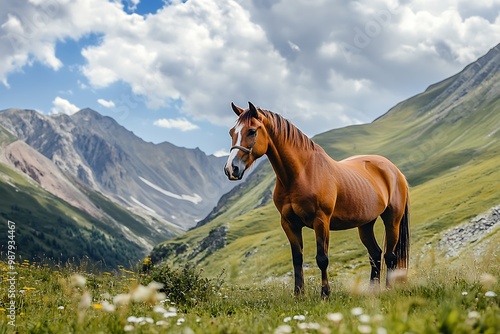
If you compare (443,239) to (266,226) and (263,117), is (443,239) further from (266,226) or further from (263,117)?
(266,226)

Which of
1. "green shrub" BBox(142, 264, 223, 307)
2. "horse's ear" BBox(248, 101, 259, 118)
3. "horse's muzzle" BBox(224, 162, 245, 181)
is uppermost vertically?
"horse's ear" BBox(248, 101, 259, 118)

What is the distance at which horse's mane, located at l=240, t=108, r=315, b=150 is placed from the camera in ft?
30.4

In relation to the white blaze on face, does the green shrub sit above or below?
below

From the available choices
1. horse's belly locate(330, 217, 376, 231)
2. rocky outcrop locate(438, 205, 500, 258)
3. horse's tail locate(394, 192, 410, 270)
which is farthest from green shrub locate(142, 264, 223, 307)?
rocky outcrop locate(438, 205, 500, 258)

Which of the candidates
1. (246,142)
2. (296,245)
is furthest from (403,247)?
(246,142)

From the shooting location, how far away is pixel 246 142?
8609 mm

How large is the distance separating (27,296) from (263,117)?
19.9 feet

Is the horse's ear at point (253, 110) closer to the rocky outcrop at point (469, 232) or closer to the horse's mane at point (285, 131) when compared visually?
the horse's mane at point (285, 131)

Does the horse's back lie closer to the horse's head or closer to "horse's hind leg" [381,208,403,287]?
"horse's hind leg" [381,208,403,287]

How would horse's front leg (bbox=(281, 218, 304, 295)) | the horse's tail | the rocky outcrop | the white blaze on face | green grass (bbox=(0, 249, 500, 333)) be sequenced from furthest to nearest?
the rocky outcrop, the horse's tail, horse's front leg (bbox=(281, 218, 304, 295)), the white blaze on face, green grass (bbox=(0, 249, 500, 333))

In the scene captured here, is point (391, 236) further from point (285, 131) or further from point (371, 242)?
point (285, 131)

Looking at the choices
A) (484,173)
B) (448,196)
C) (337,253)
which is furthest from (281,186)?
(484,173)

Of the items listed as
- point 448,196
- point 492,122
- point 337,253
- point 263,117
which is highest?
point 492,122

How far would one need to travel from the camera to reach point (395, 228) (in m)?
11.7
